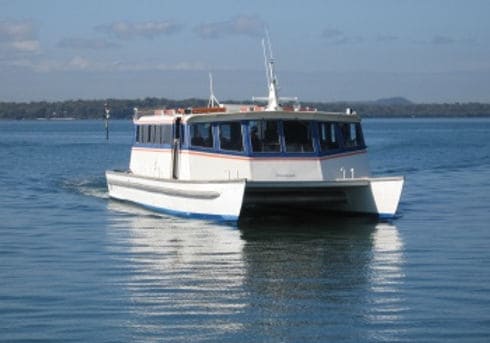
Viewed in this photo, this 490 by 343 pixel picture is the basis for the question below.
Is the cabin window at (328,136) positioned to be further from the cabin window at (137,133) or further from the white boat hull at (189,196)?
the cabin window at (137,133)

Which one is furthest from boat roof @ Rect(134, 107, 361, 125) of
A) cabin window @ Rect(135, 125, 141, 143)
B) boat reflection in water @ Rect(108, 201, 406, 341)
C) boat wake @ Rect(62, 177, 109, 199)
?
boat wake @ Rect(62, 177, 109, 199)

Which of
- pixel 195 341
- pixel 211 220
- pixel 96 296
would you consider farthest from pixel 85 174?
pixel 195 341

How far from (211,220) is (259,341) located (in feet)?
38.3

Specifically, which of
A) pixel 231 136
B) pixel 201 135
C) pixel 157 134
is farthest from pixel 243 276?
pixel 157 134

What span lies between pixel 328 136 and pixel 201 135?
9.47 feet

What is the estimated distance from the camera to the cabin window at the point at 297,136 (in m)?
24.3

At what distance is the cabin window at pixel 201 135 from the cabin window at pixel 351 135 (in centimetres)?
302

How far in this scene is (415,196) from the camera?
3216 cm

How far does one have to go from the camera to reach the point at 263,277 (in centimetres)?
1705

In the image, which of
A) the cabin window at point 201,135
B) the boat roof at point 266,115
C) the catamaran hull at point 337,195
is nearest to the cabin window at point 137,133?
the boat roof at point 266,115

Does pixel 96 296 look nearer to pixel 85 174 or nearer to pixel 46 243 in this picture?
pixel 46 243

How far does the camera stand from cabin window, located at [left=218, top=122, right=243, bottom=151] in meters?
24.2

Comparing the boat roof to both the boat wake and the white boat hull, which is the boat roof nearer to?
the white boat hull

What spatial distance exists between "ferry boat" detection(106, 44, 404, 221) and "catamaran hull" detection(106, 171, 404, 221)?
0.02 metres
